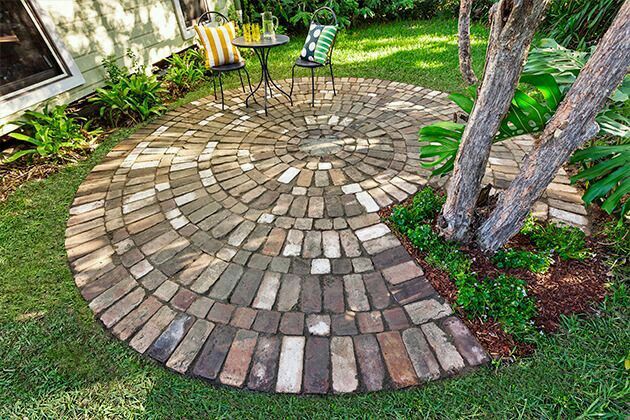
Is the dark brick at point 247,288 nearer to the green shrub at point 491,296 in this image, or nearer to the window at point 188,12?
the green shrub at point 491,296

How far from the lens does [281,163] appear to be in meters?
2.92

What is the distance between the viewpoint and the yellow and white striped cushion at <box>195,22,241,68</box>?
3615 millimetres

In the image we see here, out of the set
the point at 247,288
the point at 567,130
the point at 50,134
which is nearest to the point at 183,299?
the point at 247,288

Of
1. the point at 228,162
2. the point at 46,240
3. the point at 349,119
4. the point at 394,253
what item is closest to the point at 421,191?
the point at 394,253

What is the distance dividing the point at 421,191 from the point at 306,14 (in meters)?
5.39

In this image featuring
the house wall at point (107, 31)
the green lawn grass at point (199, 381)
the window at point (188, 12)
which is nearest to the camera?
the green lawn grass at point (199, 381)

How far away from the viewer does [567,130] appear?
1478 mm

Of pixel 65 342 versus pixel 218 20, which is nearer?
pixel 65 342

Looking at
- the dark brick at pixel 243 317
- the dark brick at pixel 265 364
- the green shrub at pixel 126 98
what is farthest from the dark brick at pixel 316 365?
the green shrub at pixel 126 98

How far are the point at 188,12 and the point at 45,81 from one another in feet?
9.14

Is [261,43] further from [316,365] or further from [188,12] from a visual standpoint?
[316,365]

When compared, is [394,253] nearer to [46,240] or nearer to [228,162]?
[228,162]

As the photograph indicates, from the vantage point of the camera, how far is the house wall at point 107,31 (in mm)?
3496

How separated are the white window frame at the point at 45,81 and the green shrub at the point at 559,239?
4.39 metres
